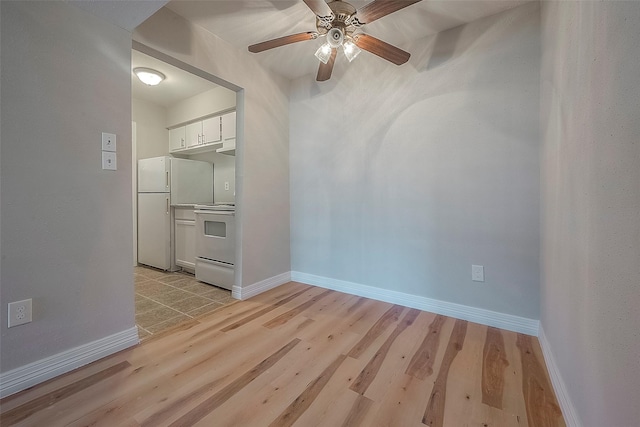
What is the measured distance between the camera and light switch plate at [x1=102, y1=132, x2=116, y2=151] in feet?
5.09

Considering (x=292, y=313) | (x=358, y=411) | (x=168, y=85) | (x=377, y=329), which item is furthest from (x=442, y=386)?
(x=168, y=85)

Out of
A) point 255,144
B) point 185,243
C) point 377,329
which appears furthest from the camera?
point 185,243

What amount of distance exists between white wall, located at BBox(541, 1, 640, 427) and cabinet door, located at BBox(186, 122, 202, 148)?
3691 mm

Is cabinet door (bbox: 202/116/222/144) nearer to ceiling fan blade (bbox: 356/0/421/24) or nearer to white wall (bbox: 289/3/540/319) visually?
white wall (bbox: 289/3/540/319)

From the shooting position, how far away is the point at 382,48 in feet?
5.84

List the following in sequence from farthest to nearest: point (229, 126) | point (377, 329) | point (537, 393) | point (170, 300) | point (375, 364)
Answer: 1. point (229, 126)
2. point (170, 300)
3. point (377, 329)
4. point (375, 364)
5. point (537, 393)

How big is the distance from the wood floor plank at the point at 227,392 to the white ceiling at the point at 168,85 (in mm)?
3023

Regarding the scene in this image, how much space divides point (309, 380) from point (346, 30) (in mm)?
2164

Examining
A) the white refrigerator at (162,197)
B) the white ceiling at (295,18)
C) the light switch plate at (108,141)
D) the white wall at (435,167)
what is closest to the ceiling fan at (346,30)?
the white ceiling at (295,18)

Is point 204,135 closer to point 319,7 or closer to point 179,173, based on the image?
point 179,173

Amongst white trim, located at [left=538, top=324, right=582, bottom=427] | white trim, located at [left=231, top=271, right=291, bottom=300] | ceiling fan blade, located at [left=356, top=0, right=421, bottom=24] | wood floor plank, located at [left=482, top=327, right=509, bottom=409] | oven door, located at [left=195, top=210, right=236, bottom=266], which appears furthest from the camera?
oven door, located at [left=195, top=210, right=236, bottom=266]

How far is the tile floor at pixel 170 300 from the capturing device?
6.72 feet

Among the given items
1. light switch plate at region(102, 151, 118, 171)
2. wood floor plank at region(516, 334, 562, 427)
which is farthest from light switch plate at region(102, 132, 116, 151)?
wood floor plank at region(516, 334, 562, 427)

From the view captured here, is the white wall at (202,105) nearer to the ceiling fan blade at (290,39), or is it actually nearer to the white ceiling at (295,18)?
the white ceiling at (295,18)
